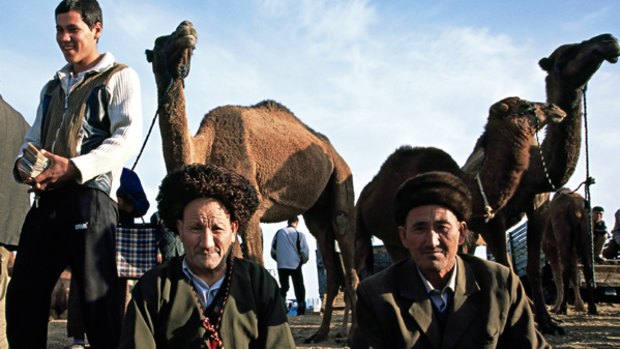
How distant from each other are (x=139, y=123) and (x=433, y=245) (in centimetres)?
173

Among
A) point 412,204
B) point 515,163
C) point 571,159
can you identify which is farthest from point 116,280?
point 571,159

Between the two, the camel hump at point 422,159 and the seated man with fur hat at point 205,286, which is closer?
the seated man with fur hat at point 205,286

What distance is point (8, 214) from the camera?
479 cm

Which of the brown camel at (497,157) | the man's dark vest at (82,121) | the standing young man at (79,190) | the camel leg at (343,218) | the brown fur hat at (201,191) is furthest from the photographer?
the camel leg at (343,218)

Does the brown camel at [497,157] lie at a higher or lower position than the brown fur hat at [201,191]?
higher

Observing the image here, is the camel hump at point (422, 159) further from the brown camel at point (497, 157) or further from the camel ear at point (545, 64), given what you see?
the camel ear at point (545, 64)

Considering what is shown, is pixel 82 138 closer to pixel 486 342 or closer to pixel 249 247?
pixel 486 342

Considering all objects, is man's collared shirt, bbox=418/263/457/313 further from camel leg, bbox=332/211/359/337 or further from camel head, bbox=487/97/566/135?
camel leg, bbox=332/211/359/337

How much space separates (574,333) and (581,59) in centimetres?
329

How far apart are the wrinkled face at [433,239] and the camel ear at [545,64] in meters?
6.61

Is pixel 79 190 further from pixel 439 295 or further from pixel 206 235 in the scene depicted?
pixel 439 295

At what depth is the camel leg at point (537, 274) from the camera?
8.41 m

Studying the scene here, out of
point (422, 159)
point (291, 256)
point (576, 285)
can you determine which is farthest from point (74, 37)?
point (291, 256)

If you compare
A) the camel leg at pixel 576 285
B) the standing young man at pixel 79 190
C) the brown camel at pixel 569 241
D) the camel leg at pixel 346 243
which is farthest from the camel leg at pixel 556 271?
the standing young man at pixel 79 190
